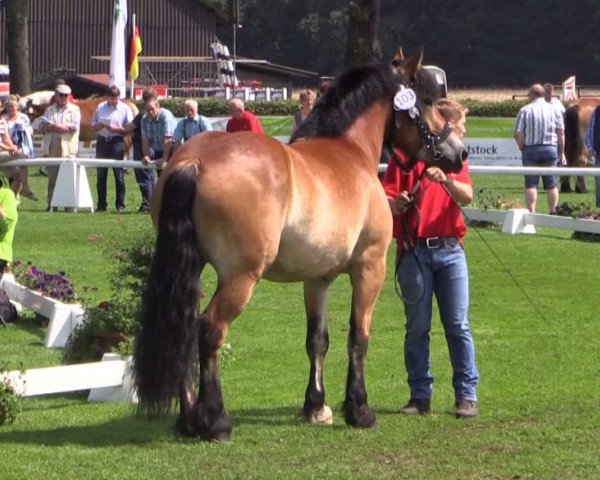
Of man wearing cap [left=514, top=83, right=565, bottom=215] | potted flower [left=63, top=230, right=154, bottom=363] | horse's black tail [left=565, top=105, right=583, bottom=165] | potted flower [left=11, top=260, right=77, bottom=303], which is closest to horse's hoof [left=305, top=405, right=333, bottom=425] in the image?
potted flower [left=63, top=230, right=154, bottom=363]

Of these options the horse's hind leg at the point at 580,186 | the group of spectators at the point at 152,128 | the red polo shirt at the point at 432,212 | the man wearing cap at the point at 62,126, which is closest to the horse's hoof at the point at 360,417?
the red polo shirt at the point at 432,212

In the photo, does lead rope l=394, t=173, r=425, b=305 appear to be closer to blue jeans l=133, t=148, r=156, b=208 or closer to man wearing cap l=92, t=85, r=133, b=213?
blue jeans l=133, t=148, r=156, b=208

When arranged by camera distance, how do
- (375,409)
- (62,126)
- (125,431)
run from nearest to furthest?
(125,431)
(375,409)
(62,126)

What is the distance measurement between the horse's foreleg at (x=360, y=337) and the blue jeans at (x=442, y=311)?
1.16 ft

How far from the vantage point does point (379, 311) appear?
13.0m

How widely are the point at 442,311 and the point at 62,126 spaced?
54.3 feet

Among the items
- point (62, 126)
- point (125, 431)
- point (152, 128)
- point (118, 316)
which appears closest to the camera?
point (125, 431)

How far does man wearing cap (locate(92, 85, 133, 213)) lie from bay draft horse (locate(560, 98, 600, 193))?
8674 millimetres

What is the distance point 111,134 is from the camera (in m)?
23.7

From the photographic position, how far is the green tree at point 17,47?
118 ft

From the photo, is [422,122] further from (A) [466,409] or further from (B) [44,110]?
(B) [44,110]

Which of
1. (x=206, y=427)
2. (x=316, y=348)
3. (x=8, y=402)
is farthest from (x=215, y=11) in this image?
(x=206, y=427)

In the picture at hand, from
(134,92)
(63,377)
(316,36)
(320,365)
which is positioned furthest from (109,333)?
(316,36)

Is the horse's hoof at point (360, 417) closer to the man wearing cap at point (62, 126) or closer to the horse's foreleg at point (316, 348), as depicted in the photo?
the horse's foreleg at point (316, 348)
